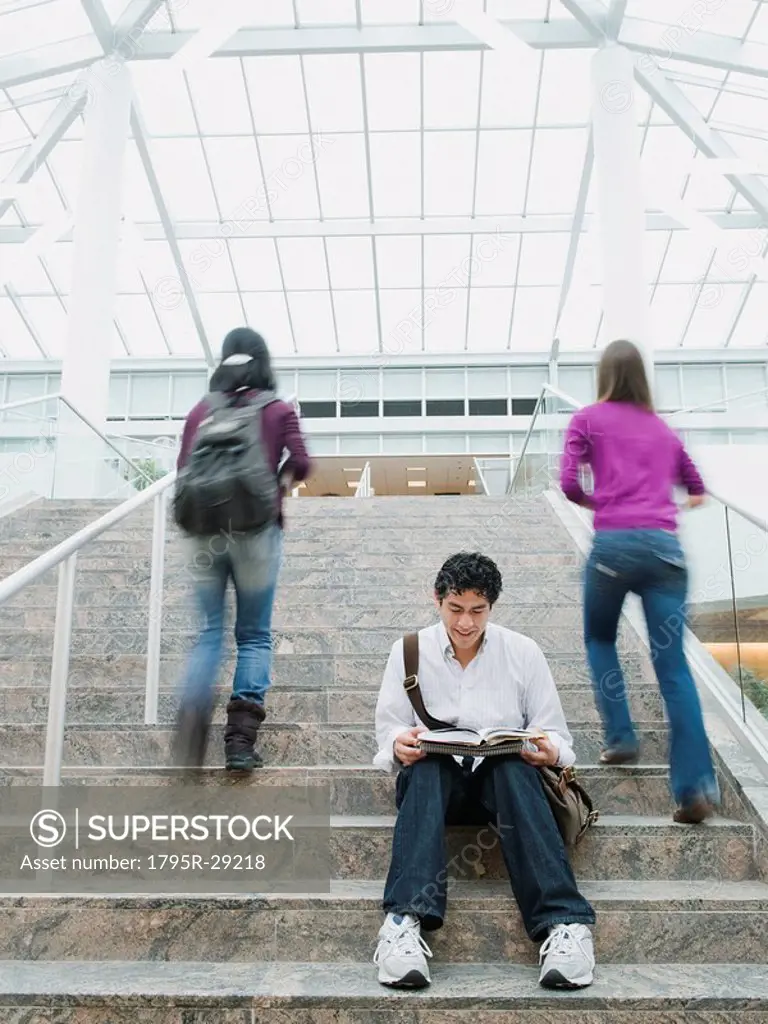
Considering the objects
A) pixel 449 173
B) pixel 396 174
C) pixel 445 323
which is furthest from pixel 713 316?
pixel 396 174

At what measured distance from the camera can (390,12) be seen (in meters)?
14.9

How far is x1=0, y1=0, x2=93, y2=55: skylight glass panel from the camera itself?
13383 millimetres

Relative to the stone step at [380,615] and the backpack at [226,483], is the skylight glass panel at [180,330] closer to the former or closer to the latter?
the stone step at [380,615]

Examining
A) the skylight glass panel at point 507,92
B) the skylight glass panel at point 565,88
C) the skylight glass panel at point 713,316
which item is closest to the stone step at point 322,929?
the skylight glass panel at point 565,88

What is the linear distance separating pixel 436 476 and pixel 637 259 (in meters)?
14.5

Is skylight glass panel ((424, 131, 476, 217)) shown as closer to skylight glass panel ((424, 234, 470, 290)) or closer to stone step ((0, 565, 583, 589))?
skylight glass panel ((424, 234, 470, 290))

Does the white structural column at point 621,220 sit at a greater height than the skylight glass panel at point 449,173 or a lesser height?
lesser

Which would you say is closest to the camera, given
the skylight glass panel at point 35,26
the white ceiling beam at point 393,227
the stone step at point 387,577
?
the stone step at point 387,577

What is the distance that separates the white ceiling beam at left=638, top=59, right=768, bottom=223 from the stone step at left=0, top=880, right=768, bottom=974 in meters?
14.4

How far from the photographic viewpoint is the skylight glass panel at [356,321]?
23062 mm

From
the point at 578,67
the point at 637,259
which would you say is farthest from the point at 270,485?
the point at 578,67

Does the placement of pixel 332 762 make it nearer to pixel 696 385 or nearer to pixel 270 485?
pixel 270 485

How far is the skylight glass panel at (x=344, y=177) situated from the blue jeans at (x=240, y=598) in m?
17.3

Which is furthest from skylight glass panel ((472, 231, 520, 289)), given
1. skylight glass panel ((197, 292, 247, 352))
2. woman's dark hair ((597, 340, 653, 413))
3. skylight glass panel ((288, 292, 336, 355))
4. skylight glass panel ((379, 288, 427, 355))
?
woman's dark hair ((597, 340, 653, 413))
